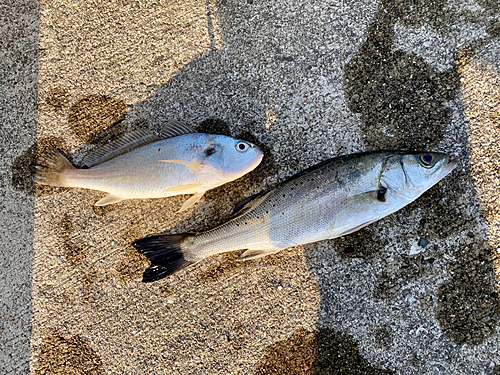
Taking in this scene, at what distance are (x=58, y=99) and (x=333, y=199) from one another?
2.88 meters

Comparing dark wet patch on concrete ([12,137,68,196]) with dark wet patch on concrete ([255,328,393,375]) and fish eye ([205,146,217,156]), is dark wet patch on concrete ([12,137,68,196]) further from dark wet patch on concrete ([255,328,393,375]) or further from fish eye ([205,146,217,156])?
dark wet patch on concrete ([255,328,393,375])

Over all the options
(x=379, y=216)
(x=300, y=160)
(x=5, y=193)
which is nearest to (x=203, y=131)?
(x=300, y=160)

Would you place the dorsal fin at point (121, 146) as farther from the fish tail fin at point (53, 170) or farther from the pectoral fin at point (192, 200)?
the pectoral fin at point (192, 200)

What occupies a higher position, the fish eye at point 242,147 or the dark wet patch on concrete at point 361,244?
the fish eye at point 242,147

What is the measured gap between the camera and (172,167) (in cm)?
283

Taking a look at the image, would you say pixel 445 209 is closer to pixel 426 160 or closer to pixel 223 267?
pixel 426 160

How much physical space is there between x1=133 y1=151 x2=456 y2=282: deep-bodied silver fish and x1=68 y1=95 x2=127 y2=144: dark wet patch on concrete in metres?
1.57

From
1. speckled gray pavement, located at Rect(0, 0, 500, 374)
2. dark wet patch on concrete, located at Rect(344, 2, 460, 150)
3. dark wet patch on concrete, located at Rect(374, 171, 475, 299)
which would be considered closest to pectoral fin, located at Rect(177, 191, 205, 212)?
speckled gray pavement, located at Rect(0, 0, 500, 374)

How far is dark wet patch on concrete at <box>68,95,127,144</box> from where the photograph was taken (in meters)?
3.25

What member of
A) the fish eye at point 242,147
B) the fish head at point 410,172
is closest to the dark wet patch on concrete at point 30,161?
the fish eye at point 242,147

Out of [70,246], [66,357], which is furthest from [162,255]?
[66,357]

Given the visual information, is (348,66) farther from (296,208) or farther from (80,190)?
(80,190)

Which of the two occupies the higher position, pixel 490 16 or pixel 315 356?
pixel 490 16

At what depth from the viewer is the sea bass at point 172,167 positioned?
281cm
